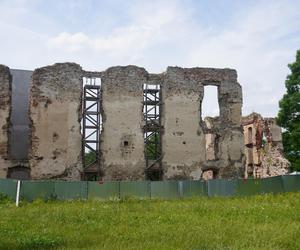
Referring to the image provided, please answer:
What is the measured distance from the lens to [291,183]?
19.4 meters

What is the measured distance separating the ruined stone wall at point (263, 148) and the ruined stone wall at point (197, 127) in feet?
5.71

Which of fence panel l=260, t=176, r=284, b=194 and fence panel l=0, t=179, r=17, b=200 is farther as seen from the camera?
fence panel l=260, t=176, r=284, b=194

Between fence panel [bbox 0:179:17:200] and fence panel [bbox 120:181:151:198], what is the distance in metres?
3.97

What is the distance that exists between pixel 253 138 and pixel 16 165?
45.5 feet

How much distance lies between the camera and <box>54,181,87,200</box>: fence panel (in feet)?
61.2

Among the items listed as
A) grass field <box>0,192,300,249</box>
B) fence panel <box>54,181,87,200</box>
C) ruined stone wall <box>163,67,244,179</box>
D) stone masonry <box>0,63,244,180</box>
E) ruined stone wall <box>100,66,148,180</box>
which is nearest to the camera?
grass field <box>0,192,300,249</box>

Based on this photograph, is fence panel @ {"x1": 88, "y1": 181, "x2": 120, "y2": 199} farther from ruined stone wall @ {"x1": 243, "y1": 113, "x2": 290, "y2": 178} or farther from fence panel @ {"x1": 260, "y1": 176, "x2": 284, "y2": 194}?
ruined stone wall @ {"x1": 243, "y1": 113, "x2": 290, "y2": 178}

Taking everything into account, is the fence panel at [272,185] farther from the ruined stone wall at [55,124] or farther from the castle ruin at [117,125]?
the ruined stone wall at [55,124]

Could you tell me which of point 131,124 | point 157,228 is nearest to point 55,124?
point 131,124

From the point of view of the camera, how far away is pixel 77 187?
18.8 m

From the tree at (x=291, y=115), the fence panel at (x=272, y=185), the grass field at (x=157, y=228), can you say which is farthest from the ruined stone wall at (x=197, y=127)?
the grass field at (x=157, y=228)

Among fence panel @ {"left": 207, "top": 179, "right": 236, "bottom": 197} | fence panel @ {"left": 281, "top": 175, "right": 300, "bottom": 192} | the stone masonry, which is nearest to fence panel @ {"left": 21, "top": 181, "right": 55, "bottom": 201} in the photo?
the stone masonry

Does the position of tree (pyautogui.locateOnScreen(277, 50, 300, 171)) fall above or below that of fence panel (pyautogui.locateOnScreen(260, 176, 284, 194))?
above

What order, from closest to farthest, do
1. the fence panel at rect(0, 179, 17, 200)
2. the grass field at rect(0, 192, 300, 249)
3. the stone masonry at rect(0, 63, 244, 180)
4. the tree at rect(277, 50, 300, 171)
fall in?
1. the grass field at rect(0, 192, 300, 249)
2. the fence panel at rect(0, 179, 17, 200)
3. the stone masonry at rect(0, 63, 244, 180)
4. the tree at rect(277, 50, 300, 171)
